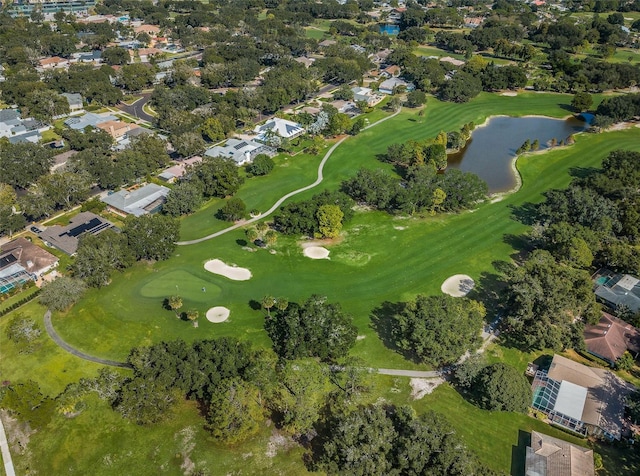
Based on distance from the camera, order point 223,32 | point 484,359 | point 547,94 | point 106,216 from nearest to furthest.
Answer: point 484,359 → point 106,216 → point 547,94 → point 223,32

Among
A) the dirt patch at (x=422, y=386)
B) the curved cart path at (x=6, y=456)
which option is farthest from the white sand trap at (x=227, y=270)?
the curved cart path at (x=6, y=456)

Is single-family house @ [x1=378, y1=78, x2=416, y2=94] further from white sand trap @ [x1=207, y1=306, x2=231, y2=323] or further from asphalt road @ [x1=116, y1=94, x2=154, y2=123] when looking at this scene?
white sand trap @ [x1=207, y1=306, x2=231, y2=323]

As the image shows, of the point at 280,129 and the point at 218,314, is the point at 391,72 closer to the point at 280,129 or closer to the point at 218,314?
the point at 280,129

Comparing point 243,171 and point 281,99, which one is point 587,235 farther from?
point 281,99

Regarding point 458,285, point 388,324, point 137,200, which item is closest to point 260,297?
point 388,324

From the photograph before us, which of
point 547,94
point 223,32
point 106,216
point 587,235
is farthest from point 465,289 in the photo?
point 223,32
